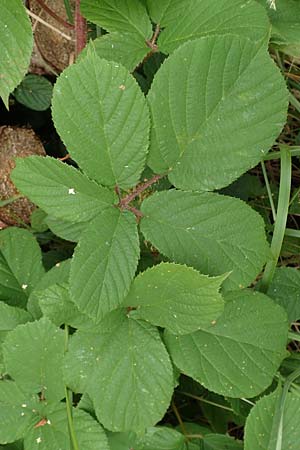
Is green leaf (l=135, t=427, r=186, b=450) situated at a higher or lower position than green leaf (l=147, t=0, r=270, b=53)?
lower

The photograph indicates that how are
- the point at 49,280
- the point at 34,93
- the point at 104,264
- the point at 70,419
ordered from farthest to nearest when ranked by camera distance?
the point at 34,93, the point at 49,280, the point at 70,419, the point at 104,264

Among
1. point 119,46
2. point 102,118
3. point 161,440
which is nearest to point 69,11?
point 119,46

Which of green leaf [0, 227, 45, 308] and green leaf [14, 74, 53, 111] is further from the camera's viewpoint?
green leaf [14, 74, 53, 111]

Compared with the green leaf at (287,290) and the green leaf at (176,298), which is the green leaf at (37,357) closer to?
the green leaf at (176,298)

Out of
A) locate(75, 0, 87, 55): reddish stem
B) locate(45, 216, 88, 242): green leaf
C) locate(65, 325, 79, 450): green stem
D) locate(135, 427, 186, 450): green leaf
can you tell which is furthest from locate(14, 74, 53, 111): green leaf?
locate(135, 427, 186, 450): green leaf

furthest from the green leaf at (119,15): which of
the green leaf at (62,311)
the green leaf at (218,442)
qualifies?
the green leaf at (218,442)

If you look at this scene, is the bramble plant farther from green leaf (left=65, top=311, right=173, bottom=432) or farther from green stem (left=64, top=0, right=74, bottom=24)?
green stem (left=64, top=0, right=74, bottom=24)

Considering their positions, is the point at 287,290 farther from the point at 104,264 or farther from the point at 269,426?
the point at 104,264
